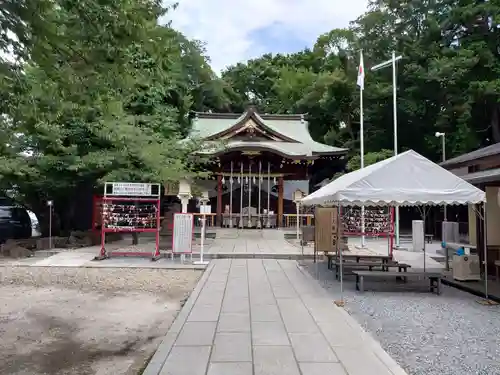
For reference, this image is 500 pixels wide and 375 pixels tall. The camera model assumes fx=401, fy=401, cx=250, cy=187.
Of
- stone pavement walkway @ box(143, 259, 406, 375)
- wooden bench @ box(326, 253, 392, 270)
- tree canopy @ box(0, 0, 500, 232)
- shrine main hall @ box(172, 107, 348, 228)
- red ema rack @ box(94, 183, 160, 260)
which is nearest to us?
tree canopy @ box(0, 0, 500, 232)

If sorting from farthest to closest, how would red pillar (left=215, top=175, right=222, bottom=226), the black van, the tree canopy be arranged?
red pillar (left=215, top=175, right=222, bottom=226)
the black van
the tree canopy

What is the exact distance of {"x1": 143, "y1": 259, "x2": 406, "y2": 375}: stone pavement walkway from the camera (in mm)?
3500

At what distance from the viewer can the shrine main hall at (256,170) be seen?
19688 mm

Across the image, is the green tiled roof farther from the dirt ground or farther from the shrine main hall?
the dirt ground

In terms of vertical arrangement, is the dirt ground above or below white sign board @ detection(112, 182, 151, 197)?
below

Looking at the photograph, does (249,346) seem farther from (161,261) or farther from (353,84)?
(353,84)

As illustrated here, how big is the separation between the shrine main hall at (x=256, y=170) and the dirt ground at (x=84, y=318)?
10.9m

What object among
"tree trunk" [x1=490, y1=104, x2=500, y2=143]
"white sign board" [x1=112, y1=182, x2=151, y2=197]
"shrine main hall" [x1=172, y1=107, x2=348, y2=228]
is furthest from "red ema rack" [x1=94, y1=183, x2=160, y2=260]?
"tree trunk" [x1=490, y1=104, x2=500, y2=143]

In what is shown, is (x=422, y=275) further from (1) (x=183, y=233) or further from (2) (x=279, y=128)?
(2) (x=279, y=128)

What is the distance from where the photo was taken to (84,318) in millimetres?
5344

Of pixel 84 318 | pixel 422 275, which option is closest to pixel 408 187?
pixel 422 275

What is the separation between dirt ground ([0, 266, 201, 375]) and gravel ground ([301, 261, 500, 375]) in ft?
8.53

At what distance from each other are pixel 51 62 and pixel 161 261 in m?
8.17

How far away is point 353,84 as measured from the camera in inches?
977
